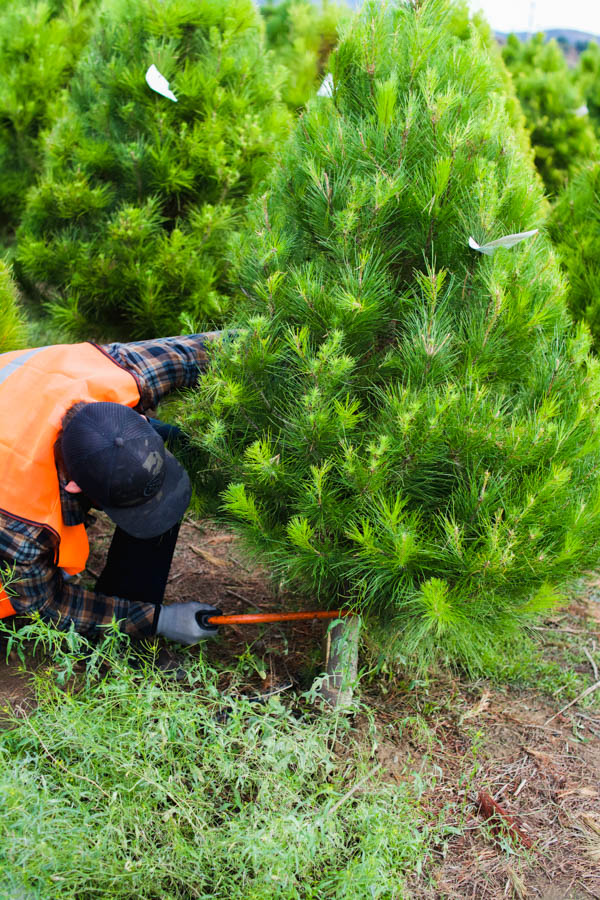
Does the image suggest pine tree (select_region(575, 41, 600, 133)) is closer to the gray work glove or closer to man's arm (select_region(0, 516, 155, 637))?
the gray work glove

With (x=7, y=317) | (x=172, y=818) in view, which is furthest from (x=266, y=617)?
(x=7, y=317)

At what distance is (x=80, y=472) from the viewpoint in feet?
6.68

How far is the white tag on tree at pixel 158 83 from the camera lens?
111 inches

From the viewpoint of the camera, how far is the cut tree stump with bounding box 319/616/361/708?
2.13 m

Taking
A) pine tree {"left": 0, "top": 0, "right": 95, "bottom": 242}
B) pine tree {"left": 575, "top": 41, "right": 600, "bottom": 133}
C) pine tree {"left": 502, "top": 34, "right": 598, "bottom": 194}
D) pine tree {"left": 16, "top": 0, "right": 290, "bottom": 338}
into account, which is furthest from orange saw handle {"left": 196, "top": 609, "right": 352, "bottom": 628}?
pine tree {"left": 575, "top": 41, "right": 600, "bottom": 133}

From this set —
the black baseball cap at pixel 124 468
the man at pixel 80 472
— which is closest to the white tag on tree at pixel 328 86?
the man at pixel 80 472

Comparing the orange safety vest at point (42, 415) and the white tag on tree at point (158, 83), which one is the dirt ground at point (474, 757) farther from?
the white tag on tree at point (158, 83)

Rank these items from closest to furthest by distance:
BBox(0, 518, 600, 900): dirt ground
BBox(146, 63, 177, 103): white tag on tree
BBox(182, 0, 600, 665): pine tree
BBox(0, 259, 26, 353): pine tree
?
BBox(182, 0, 600, 665): pine tree < BBox(0, 518, 600, 900): dirt ground < BBox(0, 259, 26, 353): pine tree < BBox(146, 63, 177, 103): white tag on tree

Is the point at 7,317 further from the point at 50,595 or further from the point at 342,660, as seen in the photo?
the point at 342,660

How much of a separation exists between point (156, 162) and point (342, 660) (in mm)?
2080

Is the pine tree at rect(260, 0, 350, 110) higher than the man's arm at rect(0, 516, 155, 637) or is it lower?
higher

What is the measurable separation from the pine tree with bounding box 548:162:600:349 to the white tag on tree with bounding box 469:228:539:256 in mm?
1215

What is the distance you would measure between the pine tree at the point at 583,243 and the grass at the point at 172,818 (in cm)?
199

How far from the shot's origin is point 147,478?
2064mm
